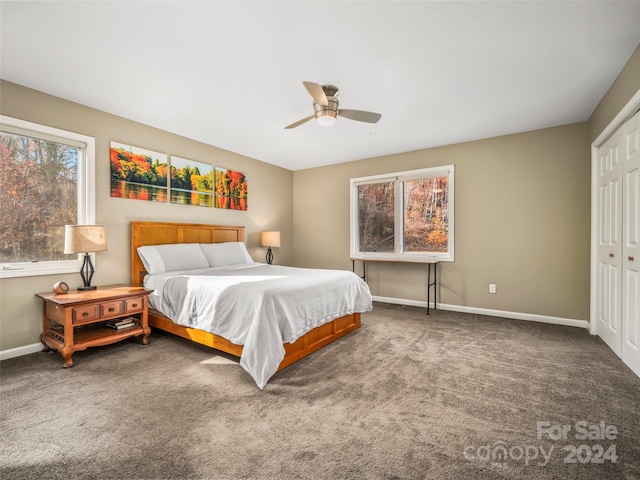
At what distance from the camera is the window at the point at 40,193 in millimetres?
2852

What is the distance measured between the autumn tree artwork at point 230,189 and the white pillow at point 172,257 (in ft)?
3.38

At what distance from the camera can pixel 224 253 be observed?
4355 millimetres

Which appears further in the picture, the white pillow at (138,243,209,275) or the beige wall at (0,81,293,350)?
the white pillow at (138,243,209,275)

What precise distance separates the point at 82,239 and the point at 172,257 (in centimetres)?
99

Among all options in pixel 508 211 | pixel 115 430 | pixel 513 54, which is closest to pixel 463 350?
pixel 508 211

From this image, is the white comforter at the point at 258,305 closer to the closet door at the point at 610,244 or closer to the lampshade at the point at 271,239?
the lampshade at the point at 271,239

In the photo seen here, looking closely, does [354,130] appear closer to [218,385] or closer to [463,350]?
[463,350]

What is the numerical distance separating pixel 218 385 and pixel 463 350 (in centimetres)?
229

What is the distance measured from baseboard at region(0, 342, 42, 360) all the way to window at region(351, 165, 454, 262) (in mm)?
4235

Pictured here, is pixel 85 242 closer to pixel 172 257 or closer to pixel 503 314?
pixel 172 257

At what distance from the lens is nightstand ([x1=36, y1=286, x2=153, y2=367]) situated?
263 cm

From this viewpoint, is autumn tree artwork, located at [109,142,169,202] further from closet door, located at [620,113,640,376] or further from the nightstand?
closet door, located at [620,113,640,376]

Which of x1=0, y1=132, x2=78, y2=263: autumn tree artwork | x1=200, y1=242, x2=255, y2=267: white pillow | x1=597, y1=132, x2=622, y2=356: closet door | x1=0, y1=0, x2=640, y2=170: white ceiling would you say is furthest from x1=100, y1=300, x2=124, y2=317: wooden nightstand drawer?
x1=597, y1=132, x2=622, y2=356: closet door

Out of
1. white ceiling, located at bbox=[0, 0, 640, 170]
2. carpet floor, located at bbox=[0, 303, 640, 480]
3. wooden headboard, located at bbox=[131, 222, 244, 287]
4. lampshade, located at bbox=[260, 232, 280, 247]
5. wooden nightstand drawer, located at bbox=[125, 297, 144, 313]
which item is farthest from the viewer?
lampshade, located at bbox=[260, 232, 280, 247]
